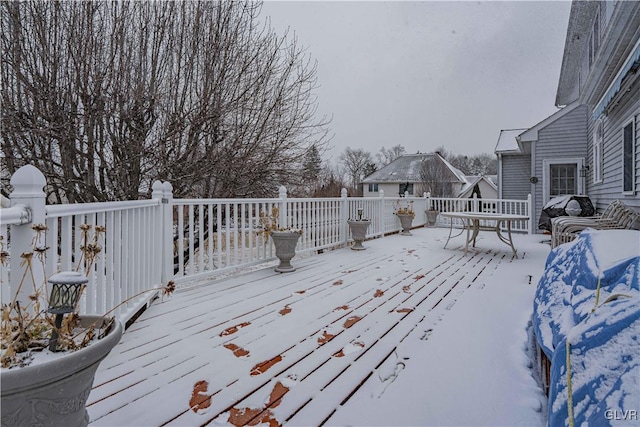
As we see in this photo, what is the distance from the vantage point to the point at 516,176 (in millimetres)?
11492

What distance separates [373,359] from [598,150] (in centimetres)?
738

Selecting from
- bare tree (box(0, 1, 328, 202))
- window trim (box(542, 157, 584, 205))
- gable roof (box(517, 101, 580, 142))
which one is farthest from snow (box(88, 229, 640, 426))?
gable roof (box(517, 101, 580, 142))

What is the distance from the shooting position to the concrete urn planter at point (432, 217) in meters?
10.4

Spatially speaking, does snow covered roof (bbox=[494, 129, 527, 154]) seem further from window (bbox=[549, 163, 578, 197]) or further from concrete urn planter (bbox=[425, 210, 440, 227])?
concrete urn planter (bbox=[425, 210, 440, 227])

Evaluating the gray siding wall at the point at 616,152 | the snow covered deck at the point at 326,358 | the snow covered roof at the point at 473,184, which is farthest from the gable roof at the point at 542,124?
the snow covered deck at the point at 326,358

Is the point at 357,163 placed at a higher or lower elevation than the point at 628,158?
higher

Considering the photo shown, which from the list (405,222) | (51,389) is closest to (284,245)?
(51,389)

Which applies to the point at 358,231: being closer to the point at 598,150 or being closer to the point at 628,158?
the point at 628,158

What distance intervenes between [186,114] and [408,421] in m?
5.00

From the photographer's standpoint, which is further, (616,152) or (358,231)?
(358,231)

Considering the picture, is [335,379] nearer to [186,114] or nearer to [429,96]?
[186,114]

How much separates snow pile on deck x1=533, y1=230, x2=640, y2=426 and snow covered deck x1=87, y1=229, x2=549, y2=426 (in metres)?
0.42

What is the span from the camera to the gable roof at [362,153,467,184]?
2478cm

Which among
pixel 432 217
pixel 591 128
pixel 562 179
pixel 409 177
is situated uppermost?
pixel 409 177
